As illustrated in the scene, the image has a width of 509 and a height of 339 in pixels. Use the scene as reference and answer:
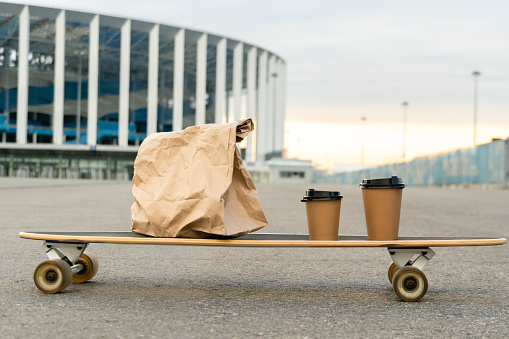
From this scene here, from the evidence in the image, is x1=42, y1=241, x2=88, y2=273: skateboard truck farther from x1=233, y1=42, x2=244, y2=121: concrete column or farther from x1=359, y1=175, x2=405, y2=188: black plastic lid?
x1=233, y1=42, x2=244, y2=121: concrete column

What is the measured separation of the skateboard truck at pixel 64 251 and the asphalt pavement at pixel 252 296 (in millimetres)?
232

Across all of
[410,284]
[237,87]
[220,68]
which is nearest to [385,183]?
[410,284]

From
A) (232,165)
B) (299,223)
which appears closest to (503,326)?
(232,165)

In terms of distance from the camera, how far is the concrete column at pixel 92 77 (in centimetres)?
6012

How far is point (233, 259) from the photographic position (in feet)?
19.9

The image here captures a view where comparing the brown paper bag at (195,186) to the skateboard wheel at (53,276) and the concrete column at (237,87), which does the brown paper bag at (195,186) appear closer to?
the skateboard wheel at (53,276)

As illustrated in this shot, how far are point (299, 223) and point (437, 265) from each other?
15.6 ft

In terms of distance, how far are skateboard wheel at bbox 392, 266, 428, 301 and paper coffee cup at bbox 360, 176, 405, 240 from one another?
10.6 inches

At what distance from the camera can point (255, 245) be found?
3.83m

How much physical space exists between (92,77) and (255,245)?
60.7 m

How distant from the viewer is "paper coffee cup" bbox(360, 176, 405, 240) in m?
4.10

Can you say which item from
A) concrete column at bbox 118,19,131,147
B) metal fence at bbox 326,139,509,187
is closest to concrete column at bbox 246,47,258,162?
concrete column at bbox 118,19,131,147

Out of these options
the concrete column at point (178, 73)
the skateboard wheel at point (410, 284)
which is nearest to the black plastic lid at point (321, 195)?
the skateboard wheel at point (410, 284)

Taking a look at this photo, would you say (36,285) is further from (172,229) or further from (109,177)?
(109,177)
